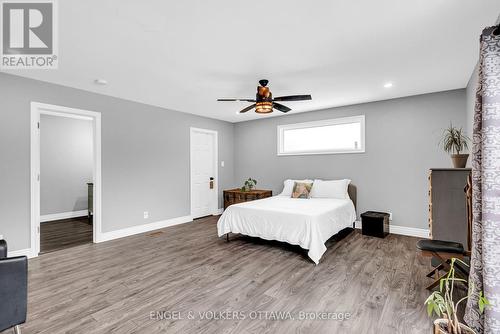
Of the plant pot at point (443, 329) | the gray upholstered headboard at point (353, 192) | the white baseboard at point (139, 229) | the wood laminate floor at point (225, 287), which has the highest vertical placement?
the gray upholstered headboard at point (353, 192)

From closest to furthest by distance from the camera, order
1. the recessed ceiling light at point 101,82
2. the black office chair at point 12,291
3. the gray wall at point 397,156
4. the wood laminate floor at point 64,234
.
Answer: the black office chair at point 12,291, the recessed ceiling light at point 101,82, the wood laminate floor at point 64,234, the gray wall at point 397,156

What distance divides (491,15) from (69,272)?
506 centimetres

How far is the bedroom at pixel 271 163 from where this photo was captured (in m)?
2.01

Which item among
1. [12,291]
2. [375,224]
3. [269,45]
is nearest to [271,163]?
[375,224]

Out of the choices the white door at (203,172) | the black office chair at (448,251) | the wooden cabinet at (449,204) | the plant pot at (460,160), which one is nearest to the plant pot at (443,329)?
the black office chair at (448,251)

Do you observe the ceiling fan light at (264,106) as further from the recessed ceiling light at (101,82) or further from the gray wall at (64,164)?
the gray wall at (64,164)

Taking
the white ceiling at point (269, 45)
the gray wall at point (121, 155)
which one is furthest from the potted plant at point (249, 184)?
the white ceiling at point (269, 45)

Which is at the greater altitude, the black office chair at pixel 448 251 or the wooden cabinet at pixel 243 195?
the wooden cabinet at pixel 243 195

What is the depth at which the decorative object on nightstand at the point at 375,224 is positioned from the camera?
4.30 metres

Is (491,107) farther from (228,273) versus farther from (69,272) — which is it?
(69,272)


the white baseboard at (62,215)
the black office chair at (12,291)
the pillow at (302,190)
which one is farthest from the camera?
the white baseboard at (62,215)

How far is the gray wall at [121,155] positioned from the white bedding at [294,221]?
185 centimetres

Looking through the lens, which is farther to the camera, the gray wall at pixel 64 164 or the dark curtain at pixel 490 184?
the gray wall at pixel 64 164

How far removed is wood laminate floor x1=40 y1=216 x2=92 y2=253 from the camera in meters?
4.01
